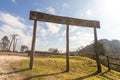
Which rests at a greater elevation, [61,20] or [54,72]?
[61,20]

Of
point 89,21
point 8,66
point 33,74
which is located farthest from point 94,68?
point 8,66

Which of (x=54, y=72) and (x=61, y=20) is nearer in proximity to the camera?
(x=54, y=72)

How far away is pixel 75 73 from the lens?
11.4 metres

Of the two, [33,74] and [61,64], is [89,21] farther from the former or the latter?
[33,74]

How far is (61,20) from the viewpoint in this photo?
1219 centimetres

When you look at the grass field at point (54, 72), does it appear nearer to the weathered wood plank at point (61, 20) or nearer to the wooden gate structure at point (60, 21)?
the wooden gate structure at point (60, 21)

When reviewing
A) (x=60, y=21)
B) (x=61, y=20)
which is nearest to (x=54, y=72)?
(x=60, y=21)

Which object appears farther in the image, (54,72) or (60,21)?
(60,21)

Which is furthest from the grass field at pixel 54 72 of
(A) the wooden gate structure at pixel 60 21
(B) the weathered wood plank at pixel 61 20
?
(B) the weathered wood plank at pixel 61 20

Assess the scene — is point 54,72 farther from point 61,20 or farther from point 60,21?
point 61,20

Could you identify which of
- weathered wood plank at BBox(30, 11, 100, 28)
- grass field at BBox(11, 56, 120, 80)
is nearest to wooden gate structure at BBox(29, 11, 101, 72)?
weathered wood plank at BBox(30, 11, 100, 28)

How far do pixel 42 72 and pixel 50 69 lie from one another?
1.07 m

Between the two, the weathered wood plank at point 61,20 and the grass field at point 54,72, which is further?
the weathered wood plank at point 61,20

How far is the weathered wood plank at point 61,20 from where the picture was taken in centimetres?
1118
